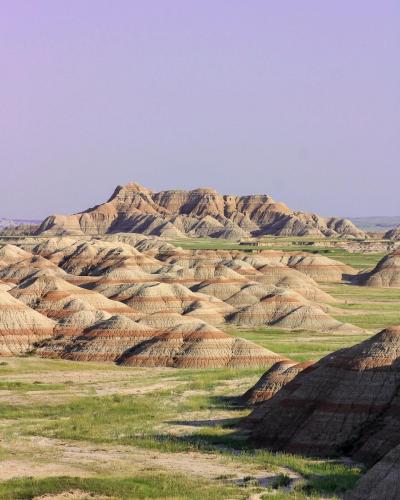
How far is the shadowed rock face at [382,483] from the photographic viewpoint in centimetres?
3575

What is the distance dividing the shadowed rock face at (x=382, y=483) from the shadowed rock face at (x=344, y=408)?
10.4m

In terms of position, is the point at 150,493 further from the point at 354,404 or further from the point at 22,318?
the point at 22,318

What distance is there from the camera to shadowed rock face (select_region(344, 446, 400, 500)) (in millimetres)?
35750

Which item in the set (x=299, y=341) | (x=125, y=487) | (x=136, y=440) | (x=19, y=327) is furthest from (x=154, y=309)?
(x=125, y=487)

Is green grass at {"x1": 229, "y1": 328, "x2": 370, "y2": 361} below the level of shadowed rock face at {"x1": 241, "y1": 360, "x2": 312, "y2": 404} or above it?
below

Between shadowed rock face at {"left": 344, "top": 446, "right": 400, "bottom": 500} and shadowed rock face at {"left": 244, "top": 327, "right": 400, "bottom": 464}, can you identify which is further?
shadowed rock face at {"left": 244, "top": 327, "right": 400, "bottom": 464}

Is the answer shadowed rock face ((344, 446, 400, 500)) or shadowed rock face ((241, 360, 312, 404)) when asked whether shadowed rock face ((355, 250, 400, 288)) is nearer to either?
shadowed rock face ((241, 360, 312, 404))

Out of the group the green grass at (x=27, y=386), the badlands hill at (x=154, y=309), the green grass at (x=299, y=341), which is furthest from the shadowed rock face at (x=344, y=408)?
the green grass at (x=299, y=341)

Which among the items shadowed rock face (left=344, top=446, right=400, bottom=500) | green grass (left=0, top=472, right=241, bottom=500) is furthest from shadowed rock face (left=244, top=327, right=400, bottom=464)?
shadowed rock face (left=344, top=446, right=400, bottom=500)

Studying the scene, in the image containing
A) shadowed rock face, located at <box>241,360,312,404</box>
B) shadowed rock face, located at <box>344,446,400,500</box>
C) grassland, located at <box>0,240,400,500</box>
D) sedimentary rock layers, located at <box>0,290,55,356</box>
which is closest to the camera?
shadowed rock face, located at <box>344,446,400,500</box>

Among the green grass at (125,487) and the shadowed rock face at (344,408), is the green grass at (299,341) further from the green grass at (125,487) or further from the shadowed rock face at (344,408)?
the green grass at (125,487)

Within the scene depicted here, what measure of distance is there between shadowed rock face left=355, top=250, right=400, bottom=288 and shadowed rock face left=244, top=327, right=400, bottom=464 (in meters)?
138

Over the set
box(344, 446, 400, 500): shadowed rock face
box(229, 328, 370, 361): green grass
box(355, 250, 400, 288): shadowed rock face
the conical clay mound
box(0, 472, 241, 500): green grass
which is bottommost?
box(355, 250, 400, 288): shadowed rock face

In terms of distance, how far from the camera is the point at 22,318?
342 feet
